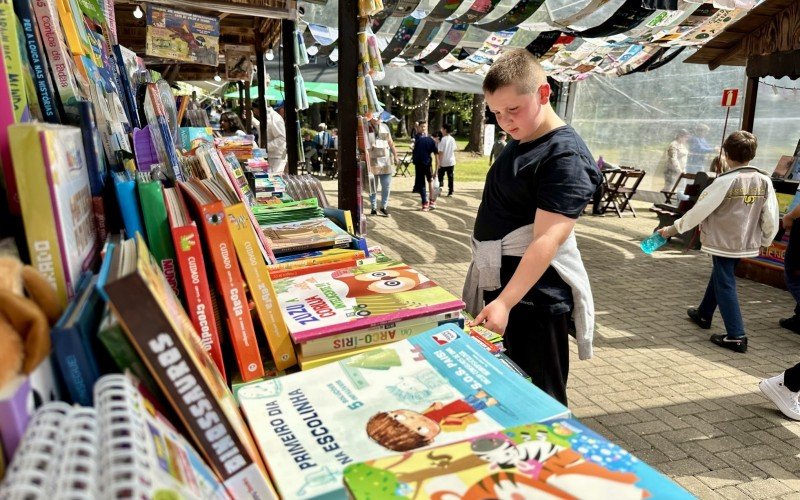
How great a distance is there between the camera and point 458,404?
41.3 inches

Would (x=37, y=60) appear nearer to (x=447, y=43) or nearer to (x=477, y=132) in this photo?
(x=447, y=43)

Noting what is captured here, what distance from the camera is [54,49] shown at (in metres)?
1.18

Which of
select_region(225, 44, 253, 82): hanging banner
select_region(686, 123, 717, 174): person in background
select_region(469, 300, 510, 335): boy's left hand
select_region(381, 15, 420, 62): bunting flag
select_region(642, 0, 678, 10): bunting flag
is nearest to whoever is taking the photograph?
select_region(469, 300, 510, 335): boy's left hand

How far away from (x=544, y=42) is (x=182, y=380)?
428 inches

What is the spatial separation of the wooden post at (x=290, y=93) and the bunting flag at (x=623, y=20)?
4.52 metres

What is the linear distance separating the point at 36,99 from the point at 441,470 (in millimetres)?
1078

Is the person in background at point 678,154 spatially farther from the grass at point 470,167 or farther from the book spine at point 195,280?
the book spine at point 195,280

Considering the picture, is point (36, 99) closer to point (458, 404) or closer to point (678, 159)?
point (458, 404)

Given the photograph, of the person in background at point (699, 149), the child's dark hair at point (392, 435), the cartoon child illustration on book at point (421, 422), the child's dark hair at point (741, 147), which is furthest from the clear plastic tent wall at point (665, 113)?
the child's dark hair at point (392, 435)

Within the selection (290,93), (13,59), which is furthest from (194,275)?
(290,93)

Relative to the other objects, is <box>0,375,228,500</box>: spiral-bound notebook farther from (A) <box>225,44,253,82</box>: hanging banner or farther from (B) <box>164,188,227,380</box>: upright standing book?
(A) <box>225,44,253,82</box>: hanging banner

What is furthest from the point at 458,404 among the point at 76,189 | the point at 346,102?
the point at 346,102

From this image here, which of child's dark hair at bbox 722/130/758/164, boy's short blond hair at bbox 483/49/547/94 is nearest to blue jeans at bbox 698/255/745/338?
child's dark hair at bbox 722/130/758/164

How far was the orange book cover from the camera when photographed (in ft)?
3.79
